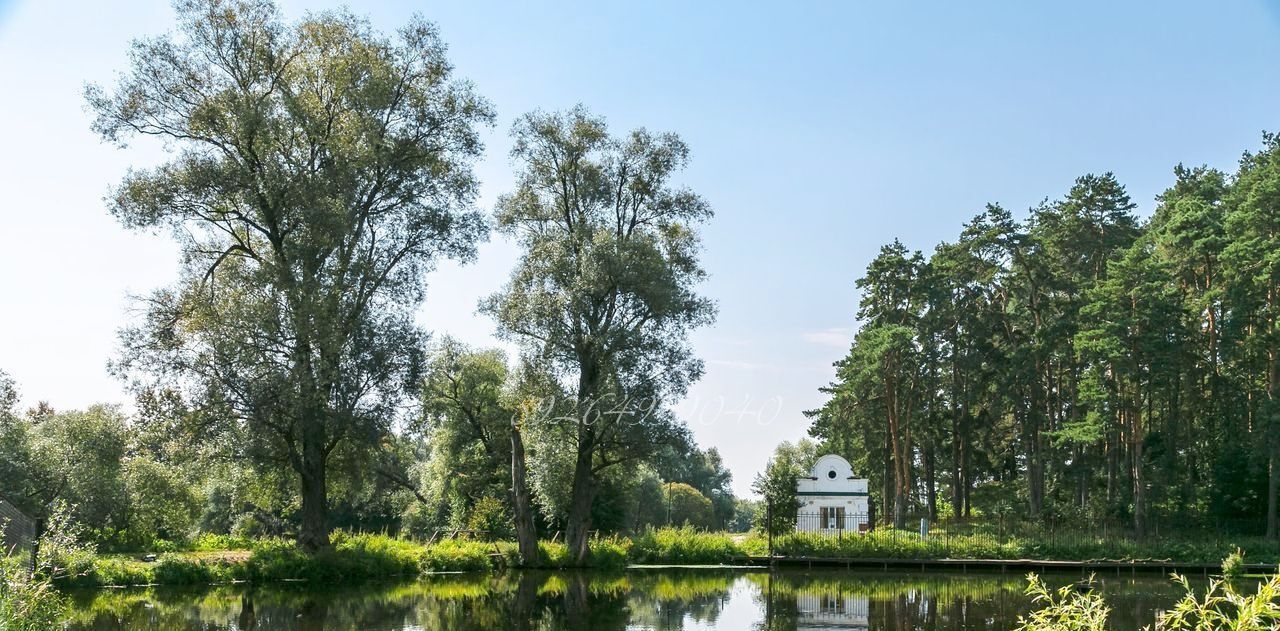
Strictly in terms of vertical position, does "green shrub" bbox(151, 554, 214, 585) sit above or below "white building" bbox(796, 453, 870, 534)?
below

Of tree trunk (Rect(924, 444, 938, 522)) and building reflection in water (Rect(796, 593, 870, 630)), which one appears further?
tree trunk (Rect(924, 444, 938, 522))

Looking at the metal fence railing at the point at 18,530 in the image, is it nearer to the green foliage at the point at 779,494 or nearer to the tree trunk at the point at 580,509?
the tree trunk at the point at 580,509

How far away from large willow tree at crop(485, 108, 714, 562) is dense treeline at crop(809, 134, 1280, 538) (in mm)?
12157

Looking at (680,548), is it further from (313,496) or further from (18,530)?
(18,530)

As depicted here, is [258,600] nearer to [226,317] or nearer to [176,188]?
[226,317]

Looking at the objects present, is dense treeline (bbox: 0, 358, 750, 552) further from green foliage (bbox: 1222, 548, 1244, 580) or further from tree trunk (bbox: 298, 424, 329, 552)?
green foliage (bbox: 1222, 548, 1244, 580)

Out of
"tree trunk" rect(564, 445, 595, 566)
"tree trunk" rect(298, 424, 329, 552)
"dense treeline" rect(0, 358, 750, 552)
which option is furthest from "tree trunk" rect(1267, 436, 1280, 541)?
"tree trunk" rect(298, 424, 329, 552)

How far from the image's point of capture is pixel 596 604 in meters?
23.0

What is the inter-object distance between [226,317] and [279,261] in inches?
105

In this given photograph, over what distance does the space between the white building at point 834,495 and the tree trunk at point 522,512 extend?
50.1ft

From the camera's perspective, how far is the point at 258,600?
22906mm

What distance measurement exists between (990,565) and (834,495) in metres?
10.1

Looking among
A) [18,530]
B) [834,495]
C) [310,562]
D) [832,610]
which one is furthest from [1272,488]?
[18,530]

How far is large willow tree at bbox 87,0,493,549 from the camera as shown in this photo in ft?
88.7
